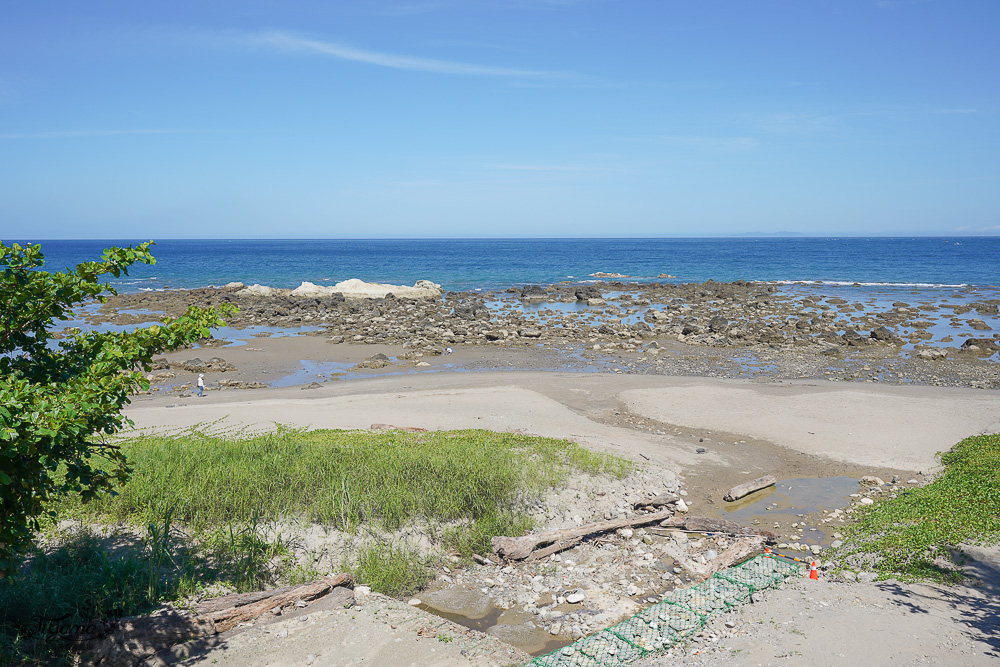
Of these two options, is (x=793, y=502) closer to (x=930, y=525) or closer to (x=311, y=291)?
(x=930, y=525)

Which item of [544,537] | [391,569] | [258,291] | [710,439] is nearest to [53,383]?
[391,569]

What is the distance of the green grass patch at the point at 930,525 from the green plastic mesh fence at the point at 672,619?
172cm

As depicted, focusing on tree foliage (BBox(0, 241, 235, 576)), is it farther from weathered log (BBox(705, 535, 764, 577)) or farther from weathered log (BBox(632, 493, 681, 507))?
weathered log (BBox(632, 493, 681, 507))

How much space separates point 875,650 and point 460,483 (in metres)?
7.33

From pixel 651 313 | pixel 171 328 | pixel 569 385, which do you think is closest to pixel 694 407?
pixel 569 385

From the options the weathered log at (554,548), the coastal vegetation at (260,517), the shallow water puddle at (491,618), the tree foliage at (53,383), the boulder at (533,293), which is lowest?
the shallow water puddle at (491,618)

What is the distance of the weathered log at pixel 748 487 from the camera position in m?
14.6

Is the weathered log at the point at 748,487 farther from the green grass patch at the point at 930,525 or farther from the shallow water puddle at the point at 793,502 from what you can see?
the green grass patch at the point at 930,525

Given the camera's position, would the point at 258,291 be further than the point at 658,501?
Yes

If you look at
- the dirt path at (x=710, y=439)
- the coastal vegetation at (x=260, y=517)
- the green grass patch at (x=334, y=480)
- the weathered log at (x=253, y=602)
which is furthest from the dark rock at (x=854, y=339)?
the weathered log at (x=253, y=602)

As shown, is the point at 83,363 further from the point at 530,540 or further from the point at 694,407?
the point at 694,407

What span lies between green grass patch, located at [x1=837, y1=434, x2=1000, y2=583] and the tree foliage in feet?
37.5

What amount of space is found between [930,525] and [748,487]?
386 cm

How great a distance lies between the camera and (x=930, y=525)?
1170cm
